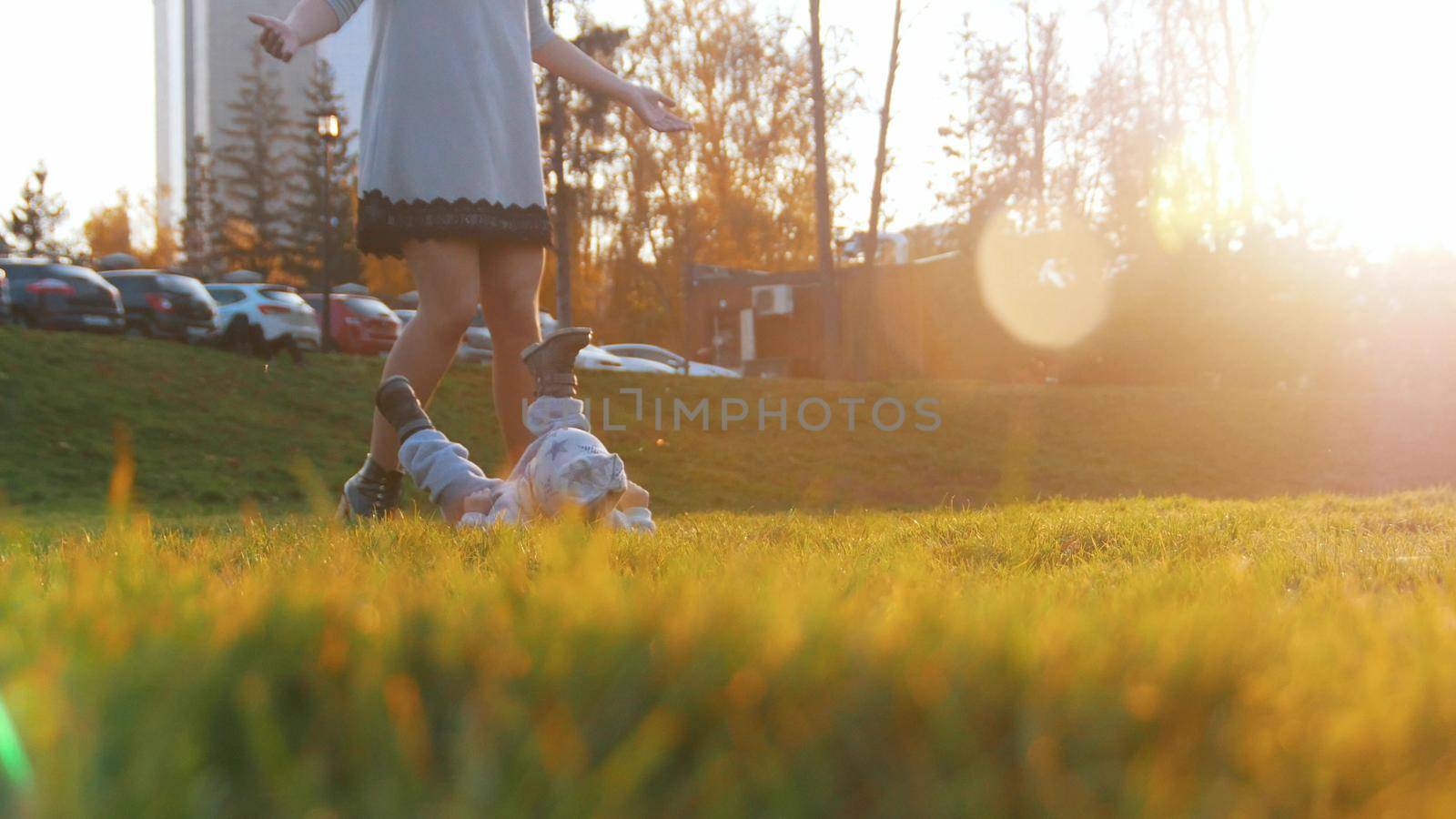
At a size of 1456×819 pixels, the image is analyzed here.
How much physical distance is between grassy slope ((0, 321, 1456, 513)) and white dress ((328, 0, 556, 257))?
5.25 metres

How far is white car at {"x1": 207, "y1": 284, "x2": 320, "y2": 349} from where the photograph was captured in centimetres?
2634

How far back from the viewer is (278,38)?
11.6ft

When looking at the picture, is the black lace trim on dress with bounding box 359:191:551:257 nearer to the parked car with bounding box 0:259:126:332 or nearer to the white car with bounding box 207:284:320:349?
the parked car with bounding box 0:259:126:332

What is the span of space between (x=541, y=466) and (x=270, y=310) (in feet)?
84.0

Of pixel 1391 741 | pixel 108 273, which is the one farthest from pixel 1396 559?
pixel 108 273

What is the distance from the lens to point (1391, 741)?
3.61ft

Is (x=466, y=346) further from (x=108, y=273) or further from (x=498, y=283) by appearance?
(x=498, y=283)

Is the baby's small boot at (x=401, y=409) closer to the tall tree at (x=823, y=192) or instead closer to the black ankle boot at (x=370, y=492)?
the black ankle boot at (x=370, y=492)

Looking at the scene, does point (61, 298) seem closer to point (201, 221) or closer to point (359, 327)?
point (359, 327)

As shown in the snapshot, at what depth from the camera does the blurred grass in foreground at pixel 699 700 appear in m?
0.99

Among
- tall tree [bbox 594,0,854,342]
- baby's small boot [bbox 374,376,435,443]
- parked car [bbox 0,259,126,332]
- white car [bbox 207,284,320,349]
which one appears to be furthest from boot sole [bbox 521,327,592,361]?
tall tree [bbox 594,0,854,342]

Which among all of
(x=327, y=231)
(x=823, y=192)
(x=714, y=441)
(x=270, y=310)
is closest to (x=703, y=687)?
(x=714, y=441)

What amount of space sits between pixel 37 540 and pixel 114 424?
779cm

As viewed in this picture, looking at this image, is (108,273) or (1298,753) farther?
(108,273)
